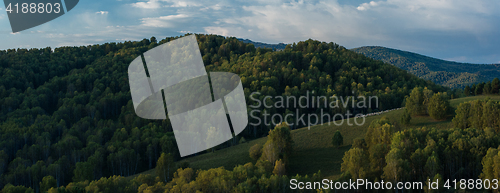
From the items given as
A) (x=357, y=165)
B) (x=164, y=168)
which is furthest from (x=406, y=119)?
(x=164, y=168)

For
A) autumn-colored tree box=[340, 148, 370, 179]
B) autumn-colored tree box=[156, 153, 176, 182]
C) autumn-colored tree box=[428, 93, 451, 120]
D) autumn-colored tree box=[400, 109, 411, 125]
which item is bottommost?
autumn-colored tree box=[156, 153, 176, 182]

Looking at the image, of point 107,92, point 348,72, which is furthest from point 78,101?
point 348,72

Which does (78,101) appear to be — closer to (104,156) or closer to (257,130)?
(104,156)

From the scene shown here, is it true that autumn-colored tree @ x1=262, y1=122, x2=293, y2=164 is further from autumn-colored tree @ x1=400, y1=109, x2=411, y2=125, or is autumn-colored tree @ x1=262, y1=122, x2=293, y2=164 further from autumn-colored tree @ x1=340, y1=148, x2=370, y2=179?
autumn-colored tree @ x1=400, y1=109, x2=411, y2=125

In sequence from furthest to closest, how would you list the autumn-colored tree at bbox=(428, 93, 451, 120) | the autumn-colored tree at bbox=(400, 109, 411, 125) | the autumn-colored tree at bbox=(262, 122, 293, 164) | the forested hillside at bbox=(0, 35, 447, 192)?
1. the forested hillside at bbox=(0, 35, 447, 192)
2. the autumn-colored tree at bbox=(400, 109, 411, 125)
3. the autumn-colored tree at bbox=(428, 93, 451, 120)
4. the autumn-colored tree at bbox=(262, 122, 293, 164)

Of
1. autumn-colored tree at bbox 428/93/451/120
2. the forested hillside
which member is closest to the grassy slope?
autumn-colored tree at bbox 428/93/451/120

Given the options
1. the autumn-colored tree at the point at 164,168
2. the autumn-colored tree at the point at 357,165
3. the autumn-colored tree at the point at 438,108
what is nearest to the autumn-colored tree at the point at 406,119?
the autumn-colored tree at the point at 438,108

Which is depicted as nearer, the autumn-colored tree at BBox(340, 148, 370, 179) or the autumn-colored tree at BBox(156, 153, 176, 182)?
the autumn-colored tree at BBox(340, 148, 370, 179)
